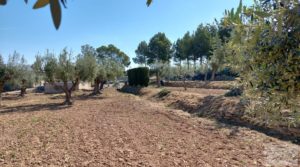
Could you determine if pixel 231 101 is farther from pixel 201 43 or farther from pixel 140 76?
pixel 201 43

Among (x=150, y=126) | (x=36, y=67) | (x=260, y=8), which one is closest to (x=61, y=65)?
(x=36, y=67)

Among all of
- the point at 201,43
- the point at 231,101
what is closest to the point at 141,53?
the point at 201,43

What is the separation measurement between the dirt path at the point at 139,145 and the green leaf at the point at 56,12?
197 inches

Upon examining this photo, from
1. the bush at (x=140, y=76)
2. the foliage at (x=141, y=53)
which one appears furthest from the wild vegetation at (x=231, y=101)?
the foliage at (x=141, y=53)

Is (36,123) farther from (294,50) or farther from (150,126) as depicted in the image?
(294,50)

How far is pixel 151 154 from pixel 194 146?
4.10 feet

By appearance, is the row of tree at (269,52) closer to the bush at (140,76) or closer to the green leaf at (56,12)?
the green leaf at (56,12)

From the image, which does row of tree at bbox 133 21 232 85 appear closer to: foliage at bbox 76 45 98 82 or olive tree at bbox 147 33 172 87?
olive tree at bbox 147 33 172 87

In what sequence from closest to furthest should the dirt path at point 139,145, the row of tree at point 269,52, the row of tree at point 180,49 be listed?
the row of tree at point 269,52, the dirt path at point 139,145, the row of tree at point 180,49

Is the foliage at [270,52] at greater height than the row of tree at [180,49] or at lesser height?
lesser

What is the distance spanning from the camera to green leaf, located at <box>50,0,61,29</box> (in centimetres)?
66

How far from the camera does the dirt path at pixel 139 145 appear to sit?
550 centimetres

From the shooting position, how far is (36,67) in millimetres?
18625

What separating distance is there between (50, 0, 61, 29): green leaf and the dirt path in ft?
16.4
